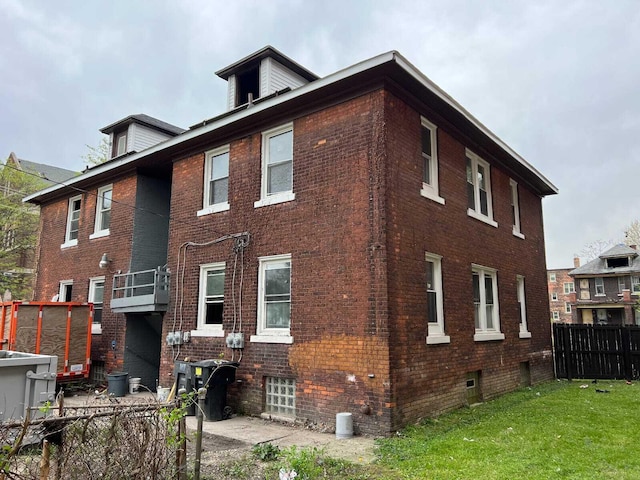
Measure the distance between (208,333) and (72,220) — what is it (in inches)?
A: 339

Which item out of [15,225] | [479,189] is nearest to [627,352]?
[479,189]

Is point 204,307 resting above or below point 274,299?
below

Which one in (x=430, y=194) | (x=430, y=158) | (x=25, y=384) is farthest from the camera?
(x=430, y=158)

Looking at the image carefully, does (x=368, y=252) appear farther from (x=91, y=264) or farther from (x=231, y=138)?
(x=91, y=264)

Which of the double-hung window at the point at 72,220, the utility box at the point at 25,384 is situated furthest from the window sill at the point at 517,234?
the double-hung window at the point at 72,220

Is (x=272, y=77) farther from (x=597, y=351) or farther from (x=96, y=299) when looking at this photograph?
(x=597, y=351)

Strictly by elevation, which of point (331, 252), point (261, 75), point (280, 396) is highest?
point (261, 75)

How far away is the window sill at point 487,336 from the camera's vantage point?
11019mm

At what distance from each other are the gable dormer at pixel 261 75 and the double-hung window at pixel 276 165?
8.75ft

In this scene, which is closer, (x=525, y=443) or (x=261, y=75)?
(x=525, y=443)

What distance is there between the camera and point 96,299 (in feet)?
48.1

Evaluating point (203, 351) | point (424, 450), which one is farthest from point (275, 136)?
point (424, 450)

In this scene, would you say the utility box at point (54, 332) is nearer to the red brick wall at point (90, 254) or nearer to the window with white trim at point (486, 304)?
the red brick wall at point (90, 254)

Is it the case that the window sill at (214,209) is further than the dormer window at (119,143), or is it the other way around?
the dormer window at (119,143)
